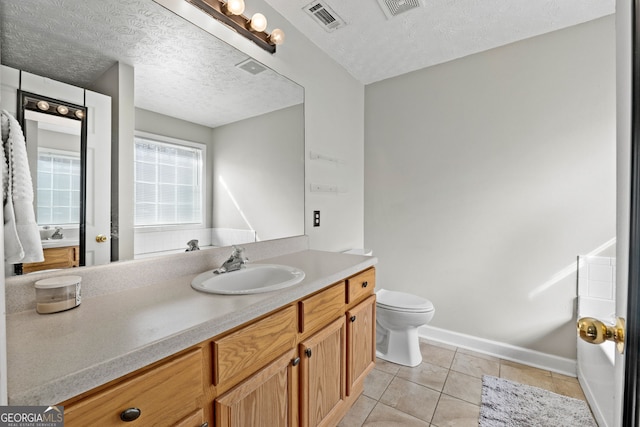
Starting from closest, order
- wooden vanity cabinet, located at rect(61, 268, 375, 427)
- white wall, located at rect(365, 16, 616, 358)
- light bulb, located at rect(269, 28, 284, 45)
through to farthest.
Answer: wooden vanity cabinet, located at rect(61, 268, 375, 427)
light bulb, located at rect(269, 28, 284, 45)
white wall, located at rect(365, 16, 616, 358)

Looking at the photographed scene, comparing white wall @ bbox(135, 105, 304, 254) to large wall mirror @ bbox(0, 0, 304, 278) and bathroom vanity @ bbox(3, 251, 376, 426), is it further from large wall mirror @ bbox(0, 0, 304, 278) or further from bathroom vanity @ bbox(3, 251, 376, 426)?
bathroom vanity @ bbox(3, 251, 376, 426)

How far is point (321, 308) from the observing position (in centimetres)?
125

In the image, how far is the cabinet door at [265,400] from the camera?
0.83 meters

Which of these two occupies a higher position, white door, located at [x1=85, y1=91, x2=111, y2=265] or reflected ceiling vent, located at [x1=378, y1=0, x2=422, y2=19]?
reflected ceiling vent, located at [x1=378, y1=0, x2=422, y2=19]

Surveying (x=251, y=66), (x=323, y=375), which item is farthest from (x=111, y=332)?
(x=251, y=66)

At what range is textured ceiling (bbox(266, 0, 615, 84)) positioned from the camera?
174 centimetres

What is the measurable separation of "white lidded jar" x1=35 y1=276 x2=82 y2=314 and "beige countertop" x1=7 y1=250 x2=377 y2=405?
0.08 ft

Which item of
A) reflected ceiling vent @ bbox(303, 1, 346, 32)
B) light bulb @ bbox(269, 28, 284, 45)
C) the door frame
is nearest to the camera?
the door frame

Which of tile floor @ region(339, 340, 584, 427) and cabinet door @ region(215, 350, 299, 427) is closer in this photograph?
cabinet door @ region(215, 350, 299, 427)

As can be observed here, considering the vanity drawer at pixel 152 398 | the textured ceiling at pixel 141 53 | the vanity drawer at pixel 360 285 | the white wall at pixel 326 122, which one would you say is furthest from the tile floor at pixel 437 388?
the textured ceiling at pixel 141 53

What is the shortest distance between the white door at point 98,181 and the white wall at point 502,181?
7.15ft

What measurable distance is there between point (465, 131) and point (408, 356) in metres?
1.85

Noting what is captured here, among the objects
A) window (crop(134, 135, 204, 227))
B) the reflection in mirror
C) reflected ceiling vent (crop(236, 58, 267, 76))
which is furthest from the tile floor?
reflected ceiling vent (crop(236, 58, 267, 76))

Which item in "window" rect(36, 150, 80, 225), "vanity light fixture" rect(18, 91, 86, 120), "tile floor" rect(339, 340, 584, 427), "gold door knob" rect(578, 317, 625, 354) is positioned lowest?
"tile floor" rect(339, 340, 584, 427)
